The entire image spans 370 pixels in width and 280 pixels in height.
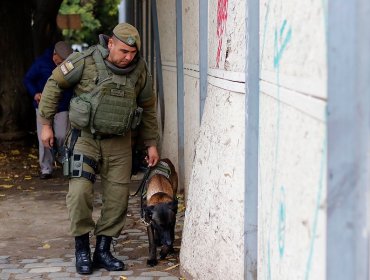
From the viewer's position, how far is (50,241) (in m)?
7.35

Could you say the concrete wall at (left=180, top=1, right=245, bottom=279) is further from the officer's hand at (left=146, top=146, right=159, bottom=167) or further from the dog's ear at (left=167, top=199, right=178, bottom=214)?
the officer's hand at (left=146, top=146, right=159, bottom=167)

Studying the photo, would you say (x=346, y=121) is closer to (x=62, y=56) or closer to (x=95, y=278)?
(x=95, y=278)

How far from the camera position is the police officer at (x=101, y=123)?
19.4ft

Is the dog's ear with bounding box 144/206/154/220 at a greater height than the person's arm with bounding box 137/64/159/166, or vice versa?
the person's arm with bounding box 137/64/159/166

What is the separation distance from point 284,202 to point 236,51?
68.7 inches

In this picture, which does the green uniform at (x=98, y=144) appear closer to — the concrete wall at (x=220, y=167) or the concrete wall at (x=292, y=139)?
the concrete wall at (x=220, y=167)

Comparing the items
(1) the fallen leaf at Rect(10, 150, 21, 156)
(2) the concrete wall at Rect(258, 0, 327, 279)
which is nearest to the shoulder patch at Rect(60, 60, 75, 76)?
(2) the concrete wall at Rect(258, 0, 327, 279)

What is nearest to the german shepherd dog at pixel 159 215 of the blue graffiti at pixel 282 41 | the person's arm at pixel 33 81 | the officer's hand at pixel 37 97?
the blue graffiti at pixel 282 41

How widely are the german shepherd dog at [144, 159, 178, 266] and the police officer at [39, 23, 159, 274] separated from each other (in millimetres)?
280

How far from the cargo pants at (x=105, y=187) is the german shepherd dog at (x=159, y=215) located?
0.91 ft

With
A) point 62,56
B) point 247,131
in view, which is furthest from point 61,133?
point 247,131

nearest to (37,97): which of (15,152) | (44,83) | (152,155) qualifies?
(44,83)

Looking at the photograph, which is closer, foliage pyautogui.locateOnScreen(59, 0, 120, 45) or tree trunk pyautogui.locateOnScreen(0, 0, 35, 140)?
tree trunk pyautogui.locateOnScreen(0, 0, 35, 140)

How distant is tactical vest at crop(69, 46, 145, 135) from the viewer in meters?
5.89
